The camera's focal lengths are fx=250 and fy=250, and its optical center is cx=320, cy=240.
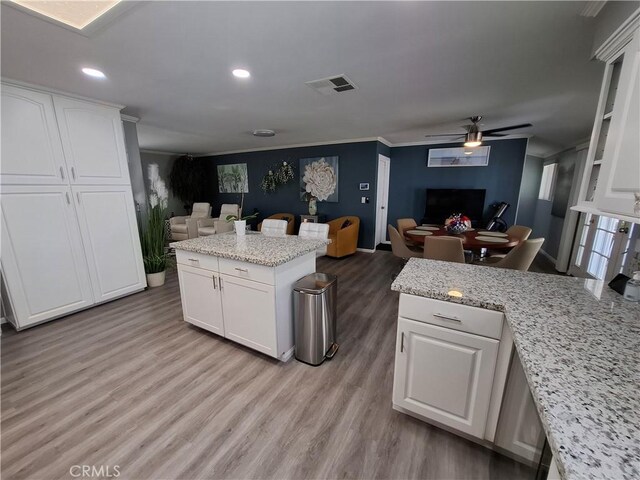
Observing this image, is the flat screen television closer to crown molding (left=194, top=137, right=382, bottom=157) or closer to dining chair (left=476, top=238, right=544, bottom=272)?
crown molding (left=194, top=137, right=382, bottom=157)

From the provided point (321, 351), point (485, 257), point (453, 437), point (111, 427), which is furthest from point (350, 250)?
point (111, 427)

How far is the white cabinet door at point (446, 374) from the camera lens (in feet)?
4.07

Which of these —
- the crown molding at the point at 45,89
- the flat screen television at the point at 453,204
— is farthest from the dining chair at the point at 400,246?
the crown molding at the point at 45,89

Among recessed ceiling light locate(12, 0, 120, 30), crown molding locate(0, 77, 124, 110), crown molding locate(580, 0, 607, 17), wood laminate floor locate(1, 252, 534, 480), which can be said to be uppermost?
recessed ceiling light locate(12, 0, 120, 30)

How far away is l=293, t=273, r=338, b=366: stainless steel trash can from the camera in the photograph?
192cm

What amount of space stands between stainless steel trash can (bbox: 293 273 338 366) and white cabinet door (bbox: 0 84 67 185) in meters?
2.78

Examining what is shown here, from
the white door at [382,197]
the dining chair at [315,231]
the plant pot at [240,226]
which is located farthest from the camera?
the white door at [382,197]

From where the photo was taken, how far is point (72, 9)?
1.42m

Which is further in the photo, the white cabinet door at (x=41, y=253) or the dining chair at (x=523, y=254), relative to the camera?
the dining chair at (x=523, y=254)

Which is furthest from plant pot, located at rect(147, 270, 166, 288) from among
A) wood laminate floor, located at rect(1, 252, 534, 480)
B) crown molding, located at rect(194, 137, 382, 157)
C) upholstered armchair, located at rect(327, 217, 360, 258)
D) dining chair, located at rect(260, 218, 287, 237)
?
crown molding, located at rect(194, 137, 382, 157)

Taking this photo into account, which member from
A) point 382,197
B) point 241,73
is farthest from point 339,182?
point 241,73

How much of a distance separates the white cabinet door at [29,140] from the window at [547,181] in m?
8.60

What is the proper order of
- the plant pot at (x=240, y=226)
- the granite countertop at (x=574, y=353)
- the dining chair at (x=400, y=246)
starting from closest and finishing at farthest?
the granite countertop at (x=574, y=353), the plant pot at (x=240, y=226), the dining chair at (x=400, y=246)

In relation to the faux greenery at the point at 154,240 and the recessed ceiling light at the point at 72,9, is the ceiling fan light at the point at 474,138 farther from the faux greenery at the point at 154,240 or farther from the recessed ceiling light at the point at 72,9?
the faux greenery at the point at 154,240
